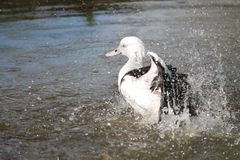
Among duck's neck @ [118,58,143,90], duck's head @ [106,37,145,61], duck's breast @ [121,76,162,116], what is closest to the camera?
duck's breast @ [121,76,162,116]

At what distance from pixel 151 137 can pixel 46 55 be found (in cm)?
427

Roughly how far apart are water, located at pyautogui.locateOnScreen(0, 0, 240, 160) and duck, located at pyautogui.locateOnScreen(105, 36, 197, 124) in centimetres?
17

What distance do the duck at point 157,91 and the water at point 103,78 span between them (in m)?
0.17

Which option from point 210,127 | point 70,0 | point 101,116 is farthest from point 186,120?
point 70,0

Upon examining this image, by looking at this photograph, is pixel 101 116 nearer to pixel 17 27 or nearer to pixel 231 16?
pixel 17 27

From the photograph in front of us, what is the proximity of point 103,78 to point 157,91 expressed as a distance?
251 centimetres

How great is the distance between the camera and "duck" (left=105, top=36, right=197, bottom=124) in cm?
563

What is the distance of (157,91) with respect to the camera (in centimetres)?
584

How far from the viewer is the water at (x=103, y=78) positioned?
18.8ft

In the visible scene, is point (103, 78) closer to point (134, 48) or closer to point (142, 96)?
point (134, 48)

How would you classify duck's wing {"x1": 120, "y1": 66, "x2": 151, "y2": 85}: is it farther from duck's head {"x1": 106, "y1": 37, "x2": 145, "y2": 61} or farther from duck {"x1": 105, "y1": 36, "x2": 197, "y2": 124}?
duck's head {"x1": 106, "y1": 37, "x2": 145, "y2": 61}

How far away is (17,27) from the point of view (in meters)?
12.1

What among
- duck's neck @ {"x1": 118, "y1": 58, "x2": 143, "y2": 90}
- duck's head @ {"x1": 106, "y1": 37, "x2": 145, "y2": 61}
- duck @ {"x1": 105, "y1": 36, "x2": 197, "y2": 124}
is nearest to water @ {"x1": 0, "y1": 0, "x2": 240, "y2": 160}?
duck @ {"x1": 105, "y1": 36, "x2": 197, "y2": 124}

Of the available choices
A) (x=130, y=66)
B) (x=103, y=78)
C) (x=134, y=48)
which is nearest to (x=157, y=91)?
(x=130, y=66)
